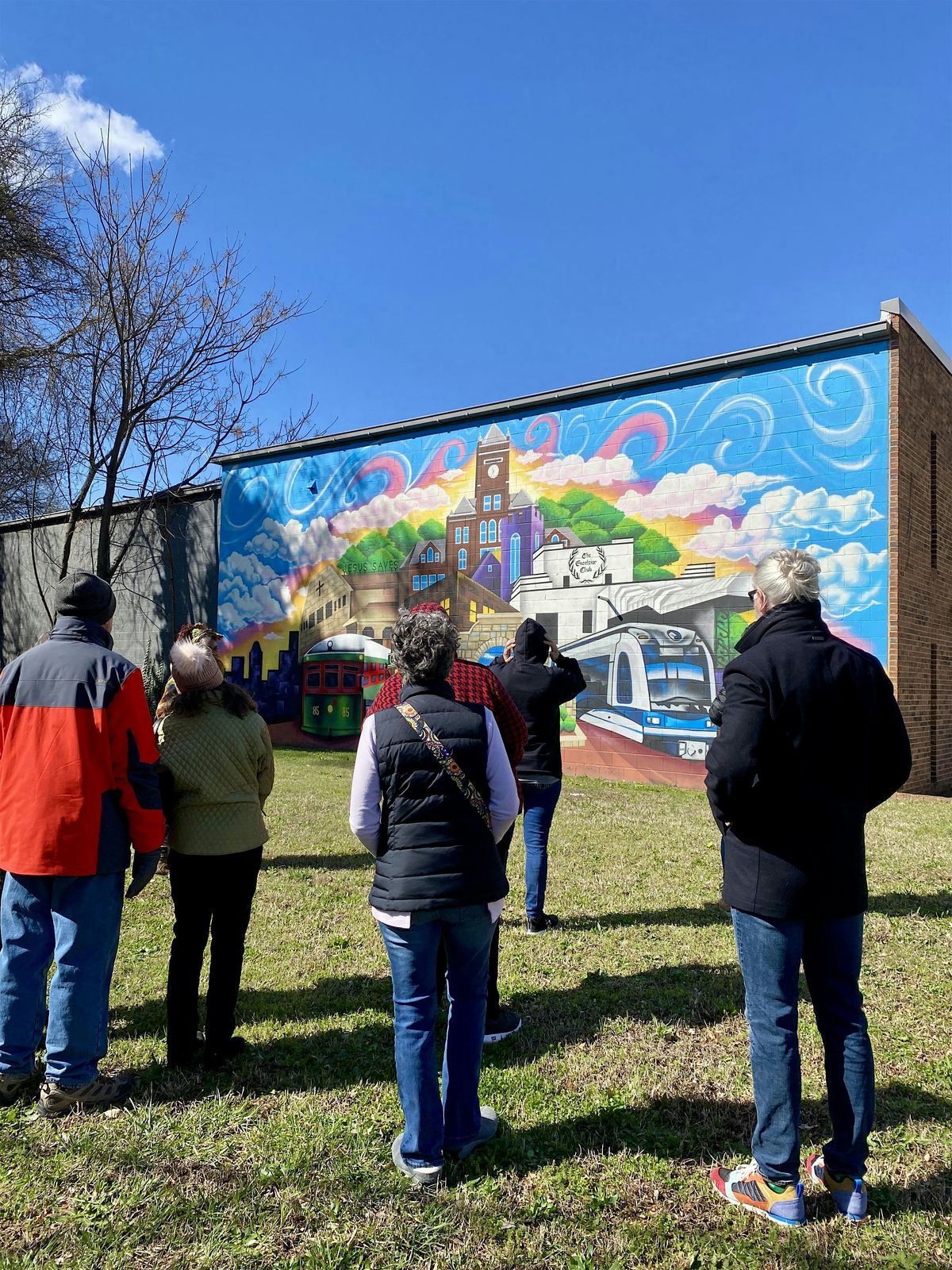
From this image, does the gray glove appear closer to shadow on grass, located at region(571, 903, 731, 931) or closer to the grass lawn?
the grass lawn

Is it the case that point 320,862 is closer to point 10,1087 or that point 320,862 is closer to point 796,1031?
point 10,1087

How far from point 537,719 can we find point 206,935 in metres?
2.43

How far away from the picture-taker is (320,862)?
7.70 metres

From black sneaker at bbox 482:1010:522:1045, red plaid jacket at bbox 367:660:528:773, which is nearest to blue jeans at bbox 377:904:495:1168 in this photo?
red plaid jacket at bbox 367:660:528:773

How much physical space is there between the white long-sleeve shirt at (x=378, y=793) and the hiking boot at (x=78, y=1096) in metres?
1.46

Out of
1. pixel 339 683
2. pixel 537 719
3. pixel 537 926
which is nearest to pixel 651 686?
pixel 339 683

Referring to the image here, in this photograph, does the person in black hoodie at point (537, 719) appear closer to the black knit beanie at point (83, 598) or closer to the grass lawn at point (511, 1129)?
the grass lawn at point (511, 1129)

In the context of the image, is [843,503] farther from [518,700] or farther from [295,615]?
[295,615]

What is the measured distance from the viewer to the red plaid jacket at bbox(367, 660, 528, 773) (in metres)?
3.08

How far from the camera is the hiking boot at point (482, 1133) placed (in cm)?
292

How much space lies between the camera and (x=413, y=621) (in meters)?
2.92

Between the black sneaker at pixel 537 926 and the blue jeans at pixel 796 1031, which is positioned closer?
the blue jeans at pixel 796 1031

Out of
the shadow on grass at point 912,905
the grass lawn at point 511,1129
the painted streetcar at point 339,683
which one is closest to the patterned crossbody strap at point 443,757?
the grass lawn at point 511,1129

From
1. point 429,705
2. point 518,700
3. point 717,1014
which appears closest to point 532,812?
point 518,700
